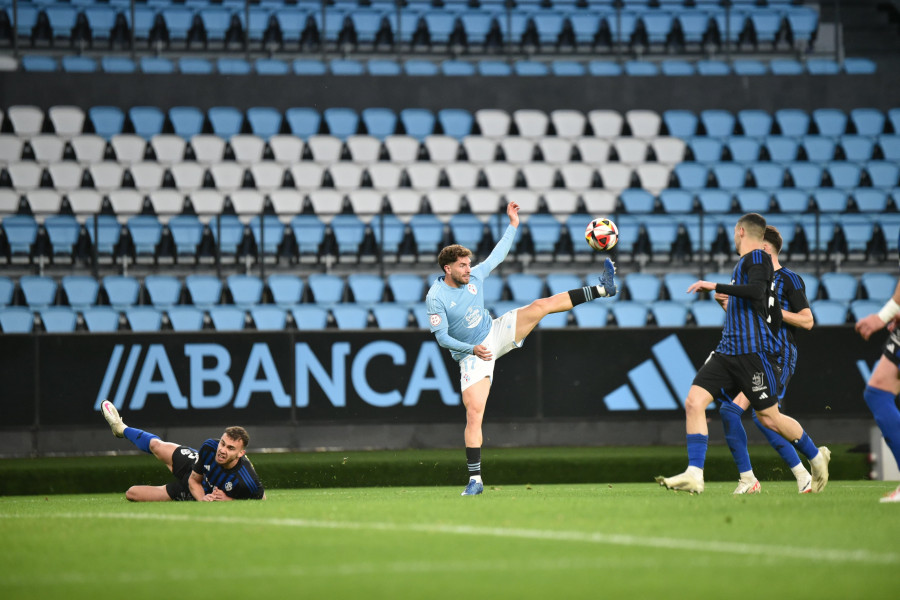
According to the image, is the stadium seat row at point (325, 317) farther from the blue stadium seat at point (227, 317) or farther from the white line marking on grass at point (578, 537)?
the white line marking on grass at point (578, 537)

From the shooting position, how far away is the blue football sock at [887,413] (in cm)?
778

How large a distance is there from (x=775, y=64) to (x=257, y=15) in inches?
407

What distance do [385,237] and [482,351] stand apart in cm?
905

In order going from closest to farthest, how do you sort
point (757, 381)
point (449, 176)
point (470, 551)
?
point (470, 551) → point (757, 381) → point (449, 176)

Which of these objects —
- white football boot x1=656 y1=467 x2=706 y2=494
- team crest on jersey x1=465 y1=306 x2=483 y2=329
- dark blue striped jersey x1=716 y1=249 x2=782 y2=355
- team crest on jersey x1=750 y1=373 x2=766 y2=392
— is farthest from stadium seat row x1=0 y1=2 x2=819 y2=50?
white football boot x1=656 y1=467 x2=706 y2=494

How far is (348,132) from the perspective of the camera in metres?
20.9

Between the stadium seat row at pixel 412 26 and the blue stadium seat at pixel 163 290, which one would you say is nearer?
the blue stadium seat at pixel 163 290

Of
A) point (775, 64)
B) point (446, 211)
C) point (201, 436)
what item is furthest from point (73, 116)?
point (775, 64)

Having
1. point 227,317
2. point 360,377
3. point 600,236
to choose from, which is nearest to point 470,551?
point 600,236

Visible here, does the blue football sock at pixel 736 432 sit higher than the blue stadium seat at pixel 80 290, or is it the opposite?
the blue stadium seat at pixel 80 290

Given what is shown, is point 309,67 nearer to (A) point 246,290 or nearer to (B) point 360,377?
(A) point 246,290

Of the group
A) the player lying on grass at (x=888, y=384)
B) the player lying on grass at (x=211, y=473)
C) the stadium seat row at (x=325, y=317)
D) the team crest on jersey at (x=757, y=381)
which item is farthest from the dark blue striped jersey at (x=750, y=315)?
the stadium seat row at (x=325, y=317)

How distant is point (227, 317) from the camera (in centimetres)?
1605

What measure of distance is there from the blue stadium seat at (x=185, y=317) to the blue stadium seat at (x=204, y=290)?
55cm
